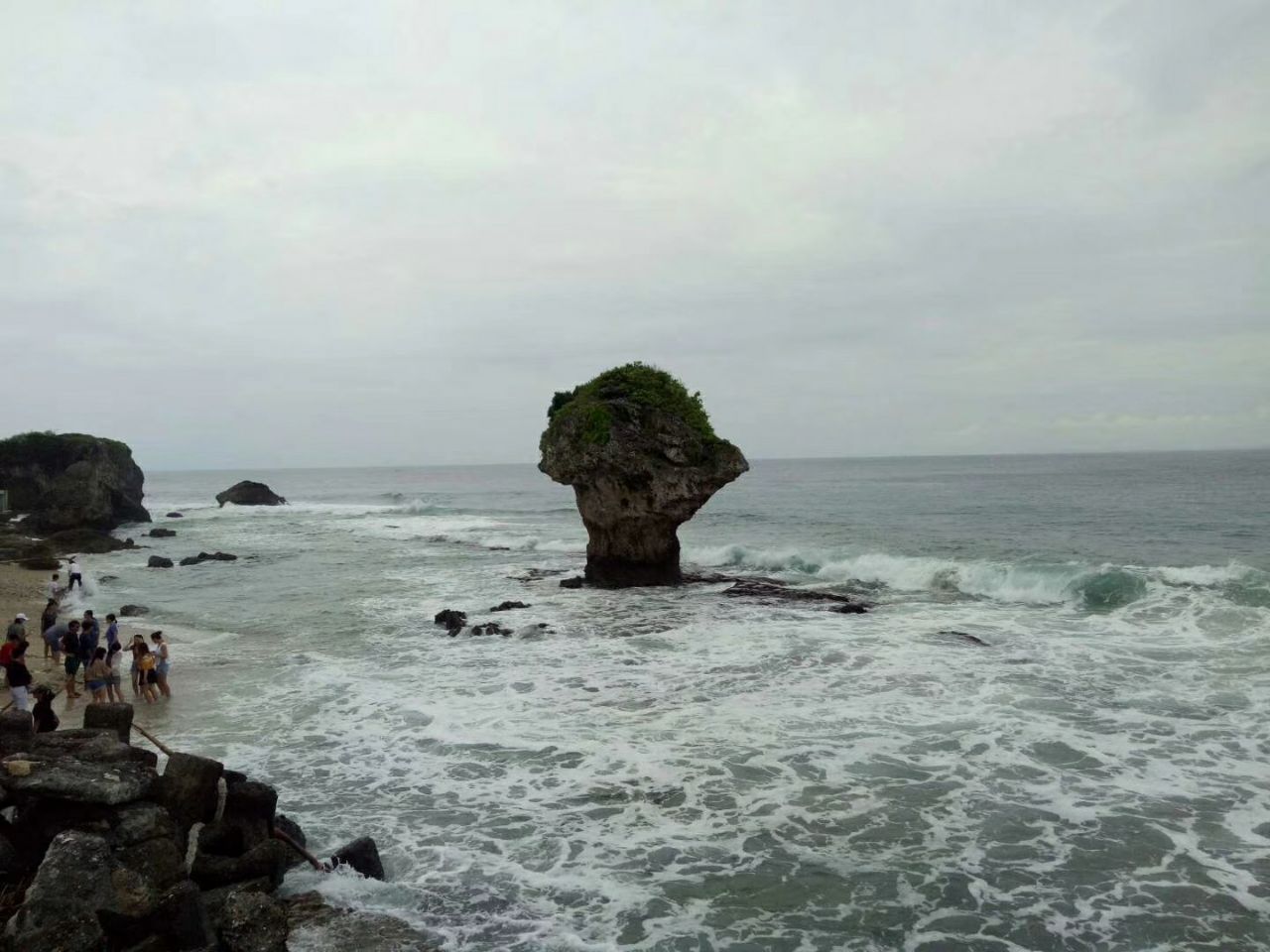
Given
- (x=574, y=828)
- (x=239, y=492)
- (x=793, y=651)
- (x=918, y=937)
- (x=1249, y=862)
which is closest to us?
(x=918, y=937)

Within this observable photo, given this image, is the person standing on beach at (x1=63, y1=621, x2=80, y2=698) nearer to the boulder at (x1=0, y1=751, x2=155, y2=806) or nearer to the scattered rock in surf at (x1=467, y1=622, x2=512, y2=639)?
the scattered rock in surf at (x1=467, y1=622, x2=512, y2=639)

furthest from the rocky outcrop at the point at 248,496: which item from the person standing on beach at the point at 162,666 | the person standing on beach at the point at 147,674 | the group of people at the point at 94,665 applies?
the person standing on beach at the point at 147,674

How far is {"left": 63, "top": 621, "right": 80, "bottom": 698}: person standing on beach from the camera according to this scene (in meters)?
15.8

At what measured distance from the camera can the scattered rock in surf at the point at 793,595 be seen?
23.2m

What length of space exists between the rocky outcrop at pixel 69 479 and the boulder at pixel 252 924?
5248 centimetres

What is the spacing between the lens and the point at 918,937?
24.7 feet

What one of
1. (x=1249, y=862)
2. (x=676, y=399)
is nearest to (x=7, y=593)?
(x=676, y=399)

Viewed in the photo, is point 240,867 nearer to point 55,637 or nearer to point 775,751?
point 775,751

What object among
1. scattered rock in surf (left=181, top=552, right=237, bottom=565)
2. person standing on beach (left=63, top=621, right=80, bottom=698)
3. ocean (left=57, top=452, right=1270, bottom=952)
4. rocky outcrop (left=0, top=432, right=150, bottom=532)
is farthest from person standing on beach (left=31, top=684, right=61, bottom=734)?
rocky outcrop (left=0, top=432, right=150, bottom=532)

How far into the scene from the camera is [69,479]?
50938mm

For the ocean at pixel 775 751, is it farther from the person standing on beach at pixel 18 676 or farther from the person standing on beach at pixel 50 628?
the person standing on beach at pixel 50 628

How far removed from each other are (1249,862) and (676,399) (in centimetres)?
2156

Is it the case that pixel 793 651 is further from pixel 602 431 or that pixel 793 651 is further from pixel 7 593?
pixel 7 593

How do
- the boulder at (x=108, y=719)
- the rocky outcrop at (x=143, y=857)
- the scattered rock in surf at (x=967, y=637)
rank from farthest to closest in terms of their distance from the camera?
the scattered rock in surf at (x=967, y=637), the boulder at (x=108, y=719), the rocky outcrop at (x=143, y=857)
